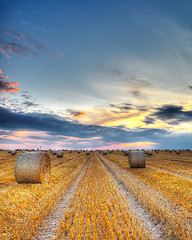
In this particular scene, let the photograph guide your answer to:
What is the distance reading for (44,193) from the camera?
9016 millimetres

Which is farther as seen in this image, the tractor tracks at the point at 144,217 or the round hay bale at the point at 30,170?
the round hay bale at the point at 30,170

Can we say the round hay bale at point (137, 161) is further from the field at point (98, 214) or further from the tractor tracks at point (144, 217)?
the tractor tracks at point (144, 217)

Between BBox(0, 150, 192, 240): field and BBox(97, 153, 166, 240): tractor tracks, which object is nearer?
BBox(0, 150, 192, 240): field

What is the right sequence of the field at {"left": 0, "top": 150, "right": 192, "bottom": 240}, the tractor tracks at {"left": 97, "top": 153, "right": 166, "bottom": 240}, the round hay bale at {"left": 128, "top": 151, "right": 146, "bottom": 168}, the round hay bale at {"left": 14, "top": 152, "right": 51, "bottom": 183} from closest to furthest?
the field at {"left": 0, "top": 150, "right": 192, "bottom": 240}, the tractor tracks at {"left": 97, "top": 153, "right": 166, "bottom": 240}, the round hay bale at {"left": 14, "top": 152, "right": 51, "bottom": 183}, the round hay bale at {"left": 128, "top": 151, "right": 146, "bottom": 168}

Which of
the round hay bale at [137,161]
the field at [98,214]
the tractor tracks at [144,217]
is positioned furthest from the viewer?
the round hay bale at [137,161]

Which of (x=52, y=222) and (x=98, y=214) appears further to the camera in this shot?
(x=98, y=214)

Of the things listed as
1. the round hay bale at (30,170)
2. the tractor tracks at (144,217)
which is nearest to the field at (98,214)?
the tractor tracks at (144,217)

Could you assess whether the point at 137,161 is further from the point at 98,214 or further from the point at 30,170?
the point at 98,214

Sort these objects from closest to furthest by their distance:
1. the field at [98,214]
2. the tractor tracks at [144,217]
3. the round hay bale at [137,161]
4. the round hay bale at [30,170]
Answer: the field at [98,214], the tractor tracks at [144,217], the round hay bale at [30,170], the round hay bale at [137,161]

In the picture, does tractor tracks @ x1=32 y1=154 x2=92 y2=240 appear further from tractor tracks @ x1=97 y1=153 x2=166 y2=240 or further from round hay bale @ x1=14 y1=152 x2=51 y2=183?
round hay bale @ x1=14 y1=152 x2=51 y2=183

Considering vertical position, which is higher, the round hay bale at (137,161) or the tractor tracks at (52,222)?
the round hay bale at (137,161)

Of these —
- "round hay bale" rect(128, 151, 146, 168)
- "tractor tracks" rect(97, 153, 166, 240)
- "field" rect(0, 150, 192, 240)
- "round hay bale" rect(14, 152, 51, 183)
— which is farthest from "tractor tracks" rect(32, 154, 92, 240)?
"round hay bale" rect(128, 151, 146, 168)

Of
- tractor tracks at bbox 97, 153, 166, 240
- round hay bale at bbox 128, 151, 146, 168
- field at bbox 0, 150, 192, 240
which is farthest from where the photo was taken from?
round hay bale at bbox 128, 151, 146, 168

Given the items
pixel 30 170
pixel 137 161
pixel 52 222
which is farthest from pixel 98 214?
pixel 137 161
